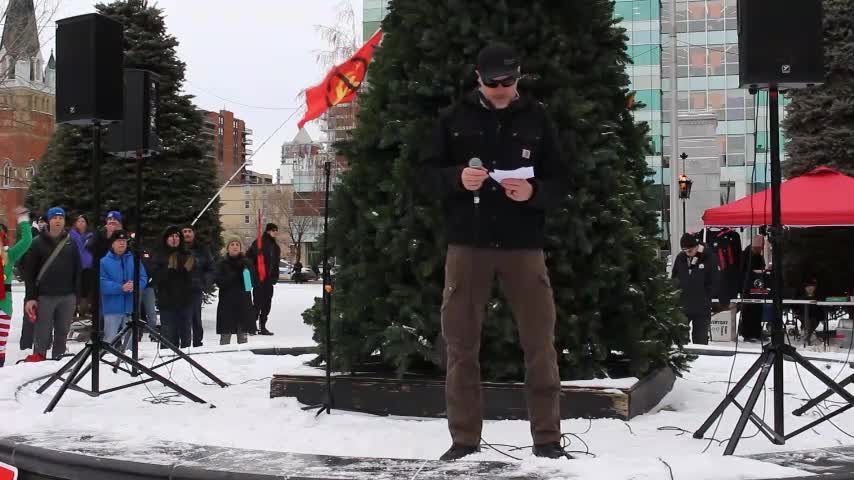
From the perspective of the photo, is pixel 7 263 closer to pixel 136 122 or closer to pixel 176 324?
pixel 176 324

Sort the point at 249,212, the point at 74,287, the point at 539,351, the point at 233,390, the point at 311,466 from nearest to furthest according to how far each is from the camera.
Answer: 1. the point at 311,466
2. the point at 539,351
3. the point at 233,390
4. the point at 74,287
5. the point at 249,212

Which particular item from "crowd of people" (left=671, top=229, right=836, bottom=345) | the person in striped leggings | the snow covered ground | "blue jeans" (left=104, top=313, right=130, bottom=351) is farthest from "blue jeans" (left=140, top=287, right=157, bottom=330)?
"crowd of people" (left=671, top=229, right=836, bottom=345)

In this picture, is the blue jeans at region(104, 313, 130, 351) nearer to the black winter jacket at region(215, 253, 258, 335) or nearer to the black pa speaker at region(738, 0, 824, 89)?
the black winter jacket at region(215, 253, 258, 335)

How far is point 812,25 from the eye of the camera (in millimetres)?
4355

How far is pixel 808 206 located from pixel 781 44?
927 cm

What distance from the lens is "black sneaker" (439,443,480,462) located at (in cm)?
363

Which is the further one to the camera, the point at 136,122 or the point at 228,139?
the point at 228,139

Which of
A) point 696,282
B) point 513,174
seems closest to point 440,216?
point 513,174

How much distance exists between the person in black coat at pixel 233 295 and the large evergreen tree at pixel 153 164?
328cm

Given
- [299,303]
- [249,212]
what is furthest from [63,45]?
[249,212]

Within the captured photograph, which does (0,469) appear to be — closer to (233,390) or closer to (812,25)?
(233,390)

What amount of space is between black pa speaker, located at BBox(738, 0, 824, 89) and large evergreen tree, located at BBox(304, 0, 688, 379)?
91cm

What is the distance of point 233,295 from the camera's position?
13148 mm

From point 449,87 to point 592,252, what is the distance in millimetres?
1249
